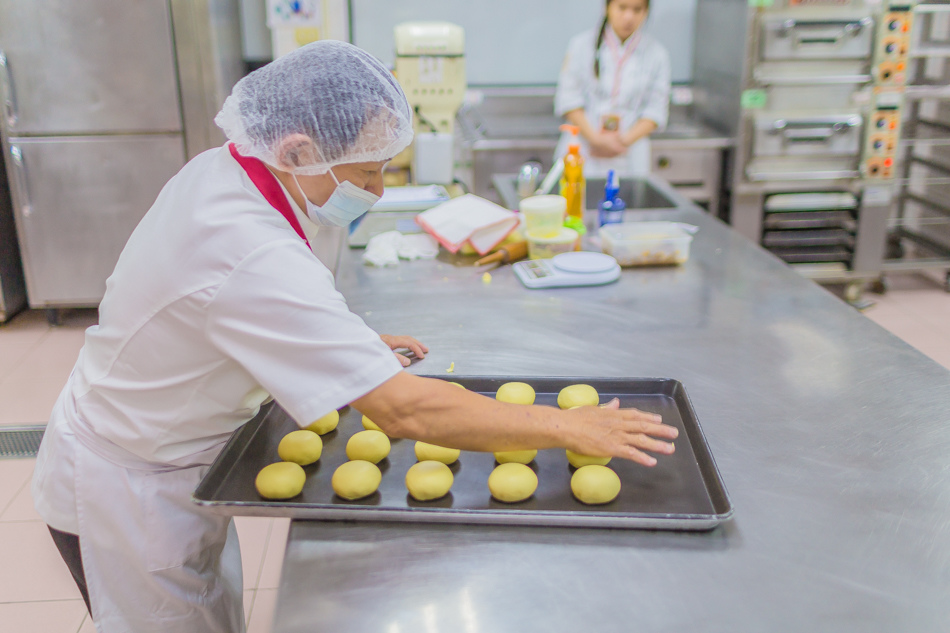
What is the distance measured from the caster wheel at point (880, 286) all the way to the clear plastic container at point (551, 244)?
10.1 feet

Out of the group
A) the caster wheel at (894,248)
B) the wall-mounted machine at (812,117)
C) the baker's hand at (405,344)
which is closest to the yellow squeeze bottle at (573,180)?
the baker's hand at (405,344)

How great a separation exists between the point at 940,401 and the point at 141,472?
151 cm

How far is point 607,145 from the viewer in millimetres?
3660

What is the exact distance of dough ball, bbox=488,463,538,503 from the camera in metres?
1.11

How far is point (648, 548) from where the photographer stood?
1.02 metres

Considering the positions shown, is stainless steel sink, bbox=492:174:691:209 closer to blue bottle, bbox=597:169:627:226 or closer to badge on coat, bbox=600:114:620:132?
blue bottle, bbox=597:169:627:226

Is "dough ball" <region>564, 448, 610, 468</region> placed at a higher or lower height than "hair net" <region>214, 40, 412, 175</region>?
lower

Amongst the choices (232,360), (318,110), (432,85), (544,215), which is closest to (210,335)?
(232,360)

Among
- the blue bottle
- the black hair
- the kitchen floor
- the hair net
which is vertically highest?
the black hair

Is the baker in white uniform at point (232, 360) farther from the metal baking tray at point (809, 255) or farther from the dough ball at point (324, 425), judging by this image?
the metal baking tray at point (809, 255)

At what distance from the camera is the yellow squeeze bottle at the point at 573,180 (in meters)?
2.44

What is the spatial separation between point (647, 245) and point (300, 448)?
1.37 metres

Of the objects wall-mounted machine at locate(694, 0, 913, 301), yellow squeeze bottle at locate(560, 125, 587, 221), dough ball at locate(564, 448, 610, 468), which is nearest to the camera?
dough ball at locate(564, 448, 610, 468)

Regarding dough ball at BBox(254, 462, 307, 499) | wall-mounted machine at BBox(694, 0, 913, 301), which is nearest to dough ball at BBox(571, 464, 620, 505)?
dough ball at BBox(254, 462, 307, 499)
